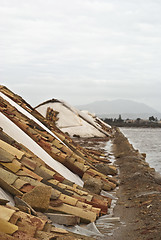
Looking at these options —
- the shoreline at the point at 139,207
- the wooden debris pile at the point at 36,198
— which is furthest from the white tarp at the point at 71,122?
the wooden debris pile at the point at 36,198

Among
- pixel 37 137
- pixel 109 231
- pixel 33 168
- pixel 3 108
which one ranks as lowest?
pixel 109 231

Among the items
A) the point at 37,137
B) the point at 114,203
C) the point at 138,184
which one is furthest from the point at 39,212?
the point at 138,184

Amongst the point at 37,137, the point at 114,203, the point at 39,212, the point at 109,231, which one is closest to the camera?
the point at 39,212

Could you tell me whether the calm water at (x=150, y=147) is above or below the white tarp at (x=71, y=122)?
below

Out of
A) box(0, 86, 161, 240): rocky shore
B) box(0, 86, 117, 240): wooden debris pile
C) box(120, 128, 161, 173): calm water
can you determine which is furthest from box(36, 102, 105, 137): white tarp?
box(0, 86, 117, 240): wooden debris pile

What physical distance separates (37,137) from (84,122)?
16.8 meters

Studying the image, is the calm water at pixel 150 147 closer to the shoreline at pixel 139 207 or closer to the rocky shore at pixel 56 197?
the shoreline at pixel 139 207

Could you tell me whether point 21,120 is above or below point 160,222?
above

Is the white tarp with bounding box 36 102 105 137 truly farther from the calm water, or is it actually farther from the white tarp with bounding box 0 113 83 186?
the white tarp with bounding box 0 113 83 186

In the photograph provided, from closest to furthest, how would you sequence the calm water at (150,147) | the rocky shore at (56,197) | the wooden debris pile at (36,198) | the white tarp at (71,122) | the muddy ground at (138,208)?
the wooden debris pile at (36,198) < the rocky shore at (56,197) < the muddy ground at (138,208) < the calm water at (150,147) < the white tarp at (71,122)

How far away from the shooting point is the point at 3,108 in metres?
6.14

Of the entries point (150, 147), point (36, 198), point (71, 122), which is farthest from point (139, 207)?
point (71, 122)

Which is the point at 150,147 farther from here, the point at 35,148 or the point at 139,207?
the point at 139,207

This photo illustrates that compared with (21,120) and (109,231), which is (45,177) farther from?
(21,120)
